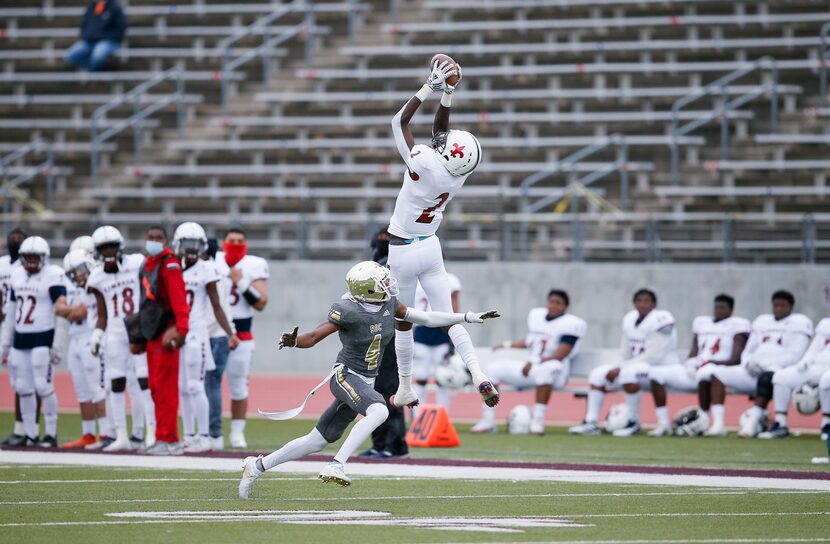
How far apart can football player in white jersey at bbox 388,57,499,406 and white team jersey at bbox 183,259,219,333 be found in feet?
8.91

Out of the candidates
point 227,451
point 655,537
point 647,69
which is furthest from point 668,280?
point 655,537

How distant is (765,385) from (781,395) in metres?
0.23

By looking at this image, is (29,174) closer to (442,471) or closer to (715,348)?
(715,348)

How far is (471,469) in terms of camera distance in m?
11.4

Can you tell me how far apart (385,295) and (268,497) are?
4.83ft

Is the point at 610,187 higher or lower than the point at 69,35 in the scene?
lower

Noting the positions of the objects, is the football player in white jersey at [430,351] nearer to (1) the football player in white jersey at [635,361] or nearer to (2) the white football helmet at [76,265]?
(1) the football player in white jersey at [635,361]

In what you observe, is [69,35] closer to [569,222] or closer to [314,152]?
[314,152]

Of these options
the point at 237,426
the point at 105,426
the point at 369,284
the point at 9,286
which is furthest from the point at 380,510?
the point at 9,286

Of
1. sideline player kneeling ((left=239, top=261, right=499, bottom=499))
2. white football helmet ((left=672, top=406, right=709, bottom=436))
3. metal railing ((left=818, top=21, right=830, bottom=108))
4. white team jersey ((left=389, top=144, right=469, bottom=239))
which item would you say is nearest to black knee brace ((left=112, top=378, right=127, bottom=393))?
white team jersey ((left=389, top=144, right=469, bottom=239))

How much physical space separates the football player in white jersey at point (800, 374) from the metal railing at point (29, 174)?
13.9m

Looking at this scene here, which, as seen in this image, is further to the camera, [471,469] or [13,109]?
[13,109]

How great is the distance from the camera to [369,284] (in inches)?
359

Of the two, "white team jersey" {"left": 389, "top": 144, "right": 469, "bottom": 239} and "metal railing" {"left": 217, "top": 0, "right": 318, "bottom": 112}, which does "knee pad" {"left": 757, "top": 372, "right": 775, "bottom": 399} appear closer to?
"white team jersey" {"left": 389, "top": 144, "right": 469, "bottom": 239}
